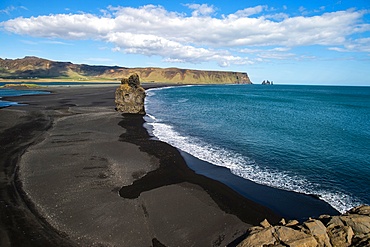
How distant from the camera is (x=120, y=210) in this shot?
13984 millimetres

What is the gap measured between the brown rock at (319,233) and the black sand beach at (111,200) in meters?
3.59

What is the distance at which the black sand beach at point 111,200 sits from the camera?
11781 mm

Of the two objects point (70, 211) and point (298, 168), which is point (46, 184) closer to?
point (70, 211)

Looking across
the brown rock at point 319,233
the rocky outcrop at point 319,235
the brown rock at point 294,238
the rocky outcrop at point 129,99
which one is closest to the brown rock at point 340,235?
the rocky outcrop at point 319,235

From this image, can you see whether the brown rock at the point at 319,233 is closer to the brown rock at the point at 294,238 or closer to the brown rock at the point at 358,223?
the brown rock at the point at 294,238

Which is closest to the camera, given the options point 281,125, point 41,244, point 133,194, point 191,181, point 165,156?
point 41,244

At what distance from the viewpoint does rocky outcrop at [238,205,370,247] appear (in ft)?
30.5

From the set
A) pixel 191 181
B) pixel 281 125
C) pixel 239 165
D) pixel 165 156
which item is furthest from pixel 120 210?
pixel 281 125

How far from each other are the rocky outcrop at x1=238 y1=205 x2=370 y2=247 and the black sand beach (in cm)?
243

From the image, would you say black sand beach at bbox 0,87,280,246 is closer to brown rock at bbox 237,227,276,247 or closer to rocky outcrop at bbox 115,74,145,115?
brown rock at bbox 237,227,276,247

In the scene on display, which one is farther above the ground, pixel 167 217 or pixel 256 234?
pixel 256 234

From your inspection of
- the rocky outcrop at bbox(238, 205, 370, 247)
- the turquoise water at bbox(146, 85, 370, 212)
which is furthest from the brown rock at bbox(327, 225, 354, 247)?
the turquoise water at bbox(146, 85, 370, 212)

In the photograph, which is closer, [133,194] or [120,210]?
[120,210]

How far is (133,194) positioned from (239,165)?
1079 centimetres
